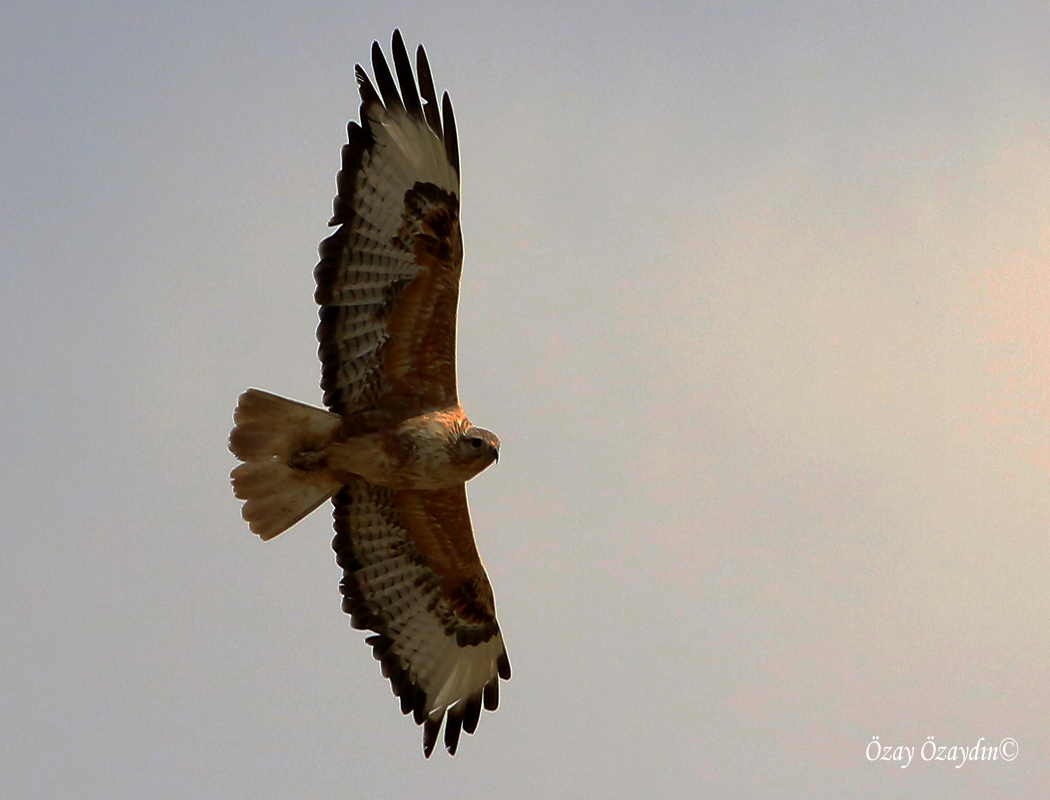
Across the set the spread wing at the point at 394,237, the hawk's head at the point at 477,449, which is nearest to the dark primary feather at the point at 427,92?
the spread wing at the point at 394,237

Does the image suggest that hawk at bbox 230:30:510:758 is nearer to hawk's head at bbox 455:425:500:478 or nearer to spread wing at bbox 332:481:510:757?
hawk's head at bbox 455:425:500:478

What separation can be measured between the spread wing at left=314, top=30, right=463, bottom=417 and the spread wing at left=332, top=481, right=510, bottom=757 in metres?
0.99

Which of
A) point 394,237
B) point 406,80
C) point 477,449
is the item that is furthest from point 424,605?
point 406,80

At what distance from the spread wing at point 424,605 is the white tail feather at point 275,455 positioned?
0.53 meters

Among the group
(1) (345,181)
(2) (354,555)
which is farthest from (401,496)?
(1) (345,181)

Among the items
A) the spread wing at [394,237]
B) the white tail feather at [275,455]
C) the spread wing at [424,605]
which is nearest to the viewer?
the white tail feather at [275,455]

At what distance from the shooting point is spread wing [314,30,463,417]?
10.1 m

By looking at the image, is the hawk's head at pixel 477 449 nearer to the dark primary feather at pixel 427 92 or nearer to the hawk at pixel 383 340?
the hawk at pixel 383 340

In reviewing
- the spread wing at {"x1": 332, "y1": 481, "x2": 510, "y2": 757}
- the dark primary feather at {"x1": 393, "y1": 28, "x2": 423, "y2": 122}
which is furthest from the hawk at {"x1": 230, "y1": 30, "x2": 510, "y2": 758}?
the spread wing at {"x1": 332, "y1": 481, "x2": 510, "y2": 757}

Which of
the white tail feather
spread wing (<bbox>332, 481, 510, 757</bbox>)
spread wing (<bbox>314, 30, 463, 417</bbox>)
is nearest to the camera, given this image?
the white tail feather

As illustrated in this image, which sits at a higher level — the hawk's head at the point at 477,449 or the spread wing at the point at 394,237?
the spread wing at the point at 394,237

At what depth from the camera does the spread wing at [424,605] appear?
35.3 ft

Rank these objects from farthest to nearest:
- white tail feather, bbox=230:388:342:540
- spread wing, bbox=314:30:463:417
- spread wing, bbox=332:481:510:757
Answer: spread wing, bbox=332:481:510:757 < spread wing, bbox=314:30:463:417 < white tail feather, bbox=230:388:342:540

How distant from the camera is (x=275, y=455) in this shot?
10.0m
